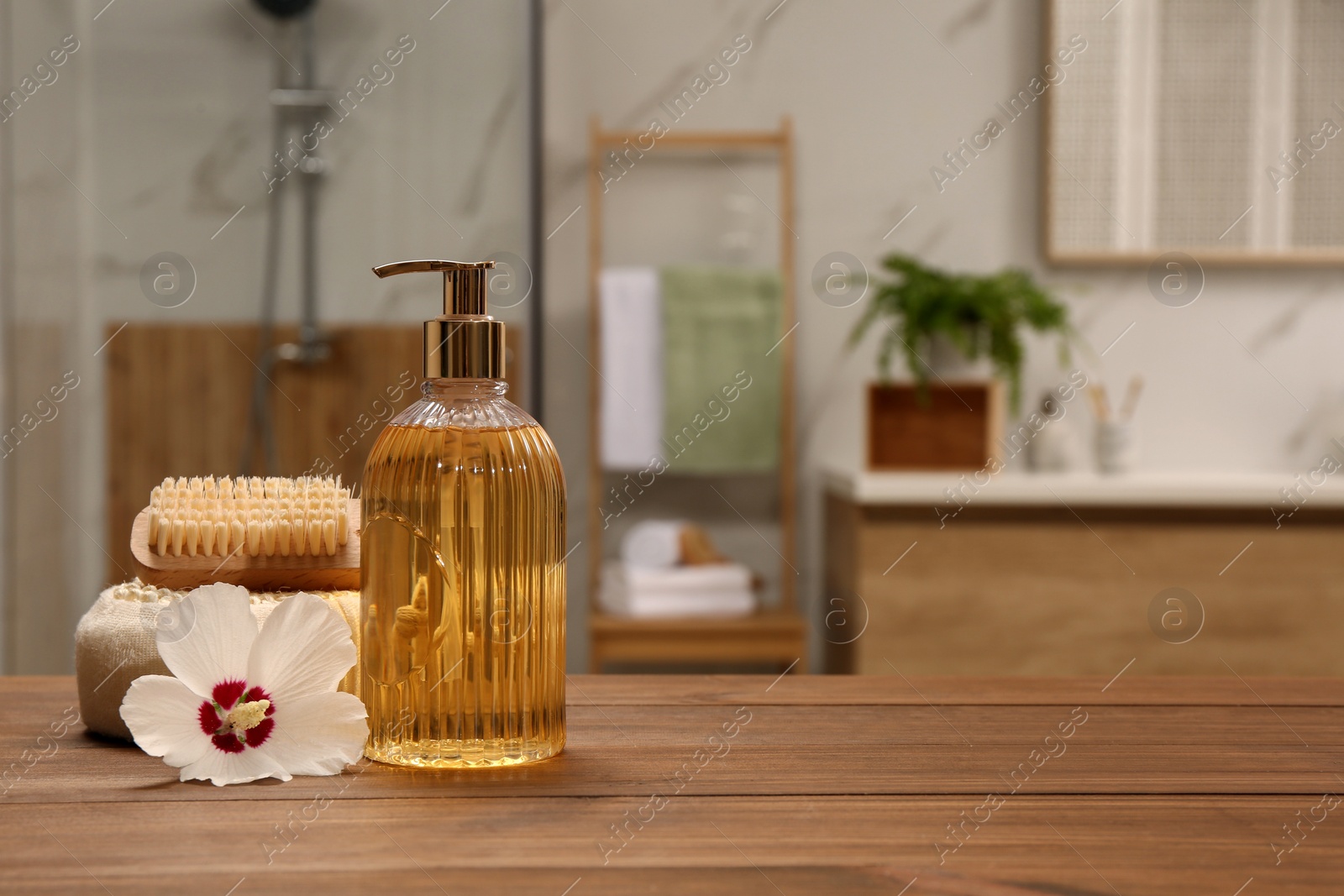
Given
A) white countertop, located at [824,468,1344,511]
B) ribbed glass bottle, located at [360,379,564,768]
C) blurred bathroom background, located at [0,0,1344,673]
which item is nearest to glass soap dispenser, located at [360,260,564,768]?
ribbed glass bottle, located at [360,379,564,768]

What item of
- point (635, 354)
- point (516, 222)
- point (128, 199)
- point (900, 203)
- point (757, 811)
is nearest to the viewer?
point (757, 811)

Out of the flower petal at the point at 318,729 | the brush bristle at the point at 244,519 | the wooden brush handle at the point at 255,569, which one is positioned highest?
the brush bristle at the point at 244,519

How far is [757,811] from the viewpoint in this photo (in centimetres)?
38

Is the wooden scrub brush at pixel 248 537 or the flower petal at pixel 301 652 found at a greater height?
the wooden scrub brush at pixel 248 537

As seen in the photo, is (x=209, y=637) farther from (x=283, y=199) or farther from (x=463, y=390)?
(x=283, y=199)

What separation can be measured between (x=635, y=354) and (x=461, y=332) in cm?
151

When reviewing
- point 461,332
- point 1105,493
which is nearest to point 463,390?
point 461,332

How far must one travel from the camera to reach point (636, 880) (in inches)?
12.7

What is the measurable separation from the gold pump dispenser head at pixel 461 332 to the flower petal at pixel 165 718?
0.52 feet

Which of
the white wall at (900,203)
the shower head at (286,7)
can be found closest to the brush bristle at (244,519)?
the shower head at (286,7)

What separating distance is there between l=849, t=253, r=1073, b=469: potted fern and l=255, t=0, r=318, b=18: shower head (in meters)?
0.99

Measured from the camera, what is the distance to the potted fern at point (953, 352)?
5.88 feet

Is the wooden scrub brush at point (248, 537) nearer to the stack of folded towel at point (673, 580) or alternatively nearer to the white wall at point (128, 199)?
the white wall at point (128, 199)

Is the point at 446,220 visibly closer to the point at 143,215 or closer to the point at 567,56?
the point at 143,215
